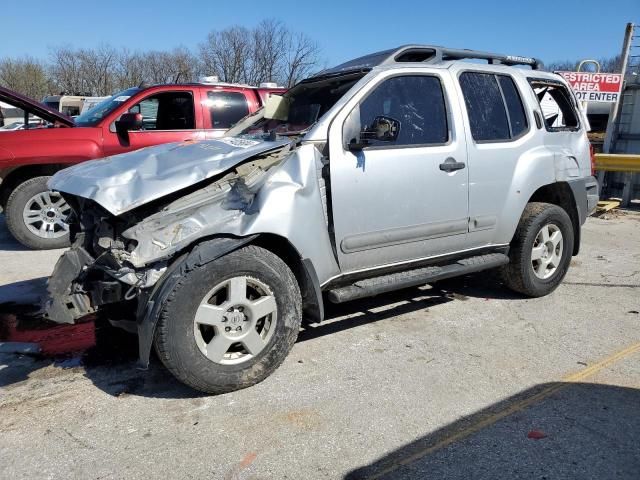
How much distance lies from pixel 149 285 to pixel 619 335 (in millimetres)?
3584

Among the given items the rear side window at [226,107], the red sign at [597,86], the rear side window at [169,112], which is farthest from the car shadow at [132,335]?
the red sign at [597,86]

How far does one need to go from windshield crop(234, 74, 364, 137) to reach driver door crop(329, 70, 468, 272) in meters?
0.31

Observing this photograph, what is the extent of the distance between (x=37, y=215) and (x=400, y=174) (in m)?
5.08

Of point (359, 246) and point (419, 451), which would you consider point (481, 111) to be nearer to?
point (359, 246)

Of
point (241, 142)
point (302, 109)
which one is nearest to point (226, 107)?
point (302, 109)

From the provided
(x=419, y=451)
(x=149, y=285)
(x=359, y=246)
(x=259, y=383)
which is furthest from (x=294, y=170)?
(x=419, y=451)

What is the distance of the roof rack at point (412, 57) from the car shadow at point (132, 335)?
2.04m

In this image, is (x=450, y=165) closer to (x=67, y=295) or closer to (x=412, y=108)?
(x=412, y=108)

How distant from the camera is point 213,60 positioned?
34000 millimetres

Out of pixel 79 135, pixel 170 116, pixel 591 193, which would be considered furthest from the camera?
pixel 170 116

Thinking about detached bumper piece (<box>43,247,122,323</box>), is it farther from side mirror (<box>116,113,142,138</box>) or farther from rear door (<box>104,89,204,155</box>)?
rear door (<box>104,89,204,155</box>)

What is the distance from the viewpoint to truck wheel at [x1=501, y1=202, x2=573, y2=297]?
4.79m

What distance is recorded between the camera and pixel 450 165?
13.5 ft

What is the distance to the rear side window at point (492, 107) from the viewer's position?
14.4ft
